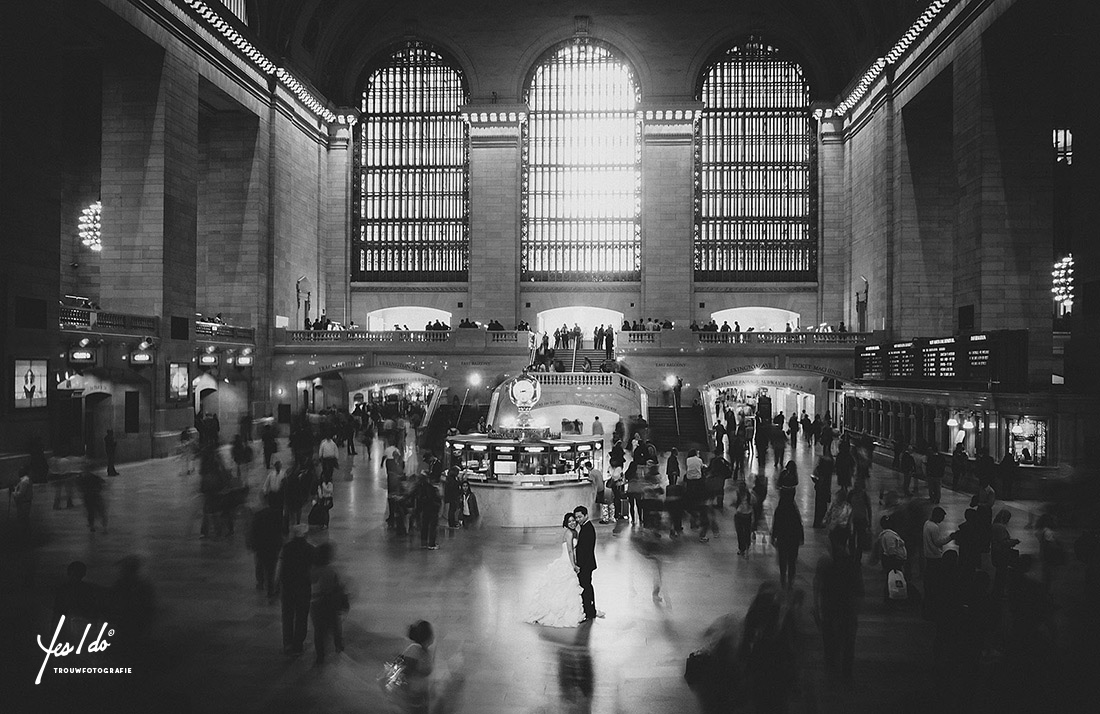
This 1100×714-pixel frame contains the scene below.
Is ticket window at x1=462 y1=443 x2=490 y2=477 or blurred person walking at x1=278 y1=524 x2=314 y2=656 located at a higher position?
ticket window at x1=462 y1=443 x2=490 y2=477

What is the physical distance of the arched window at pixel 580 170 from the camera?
4169cm

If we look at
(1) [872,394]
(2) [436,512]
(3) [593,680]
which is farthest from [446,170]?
(3) [593,680]

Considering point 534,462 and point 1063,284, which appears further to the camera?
point 1063,284

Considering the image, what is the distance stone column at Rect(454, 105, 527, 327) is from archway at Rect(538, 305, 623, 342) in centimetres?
297

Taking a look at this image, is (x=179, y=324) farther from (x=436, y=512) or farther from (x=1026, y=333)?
(x=1026, y=333)

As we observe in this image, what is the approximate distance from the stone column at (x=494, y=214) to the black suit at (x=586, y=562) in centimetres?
3206

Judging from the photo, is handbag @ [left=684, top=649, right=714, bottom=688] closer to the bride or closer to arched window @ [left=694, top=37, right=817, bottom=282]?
the bride

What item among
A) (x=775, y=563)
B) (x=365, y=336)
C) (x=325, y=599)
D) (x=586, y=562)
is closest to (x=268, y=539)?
(x=325, y=599)

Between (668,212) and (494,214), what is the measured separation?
8731 mm

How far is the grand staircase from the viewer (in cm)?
2548

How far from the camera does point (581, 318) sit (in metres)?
46.1

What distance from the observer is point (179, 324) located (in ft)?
86.7

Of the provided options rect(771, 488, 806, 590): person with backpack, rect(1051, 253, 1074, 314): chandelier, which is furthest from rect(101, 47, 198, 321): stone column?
rect(1051, 253, 1074, 314): chandelier

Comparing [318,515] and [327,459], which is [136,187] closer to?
[327,459]
